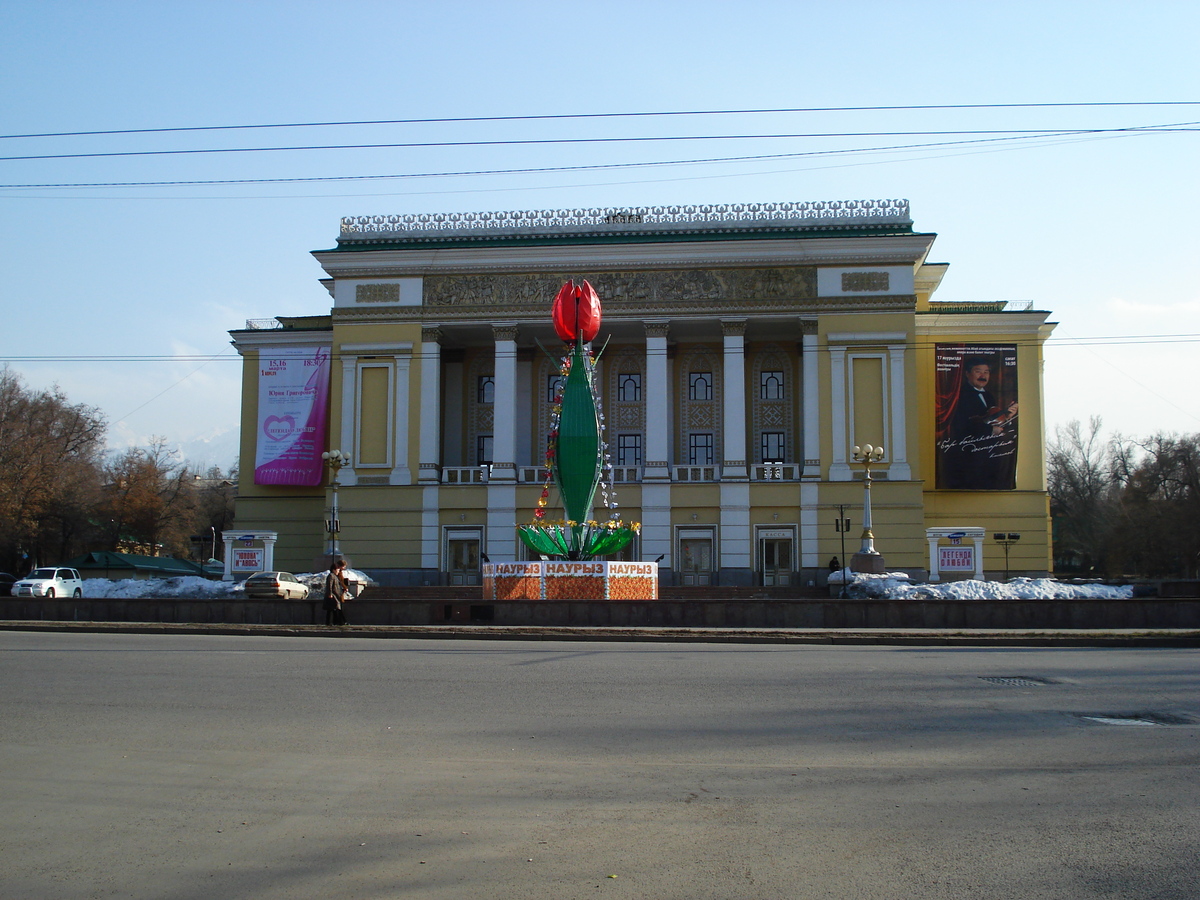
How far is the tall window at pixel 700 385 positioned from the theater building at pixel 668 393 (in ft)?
5.64

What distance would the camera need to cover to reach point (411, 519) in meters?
44.2

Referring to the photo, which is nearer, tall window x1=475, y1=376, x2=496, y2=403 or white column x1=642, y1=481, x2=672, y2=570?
white column x1=642, y1=481, x2=672, y2=570

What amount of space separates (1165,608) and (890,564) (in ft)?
64.6

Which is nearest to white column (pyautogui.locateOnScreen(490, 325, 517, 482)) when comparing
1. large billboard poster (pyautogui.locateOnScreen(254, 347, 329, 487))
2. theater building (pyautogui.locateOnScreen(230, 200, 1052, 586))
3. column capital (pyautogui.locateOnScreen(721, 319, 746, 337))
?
theater building (pyautogui.locateOnScreen(230, 200, 1052, 586))

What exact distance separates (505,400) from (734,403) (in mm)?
9776

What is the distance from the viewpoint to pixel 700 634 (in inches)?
773

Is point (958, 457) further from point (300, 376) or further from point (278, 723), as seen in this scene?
point (278, 723)

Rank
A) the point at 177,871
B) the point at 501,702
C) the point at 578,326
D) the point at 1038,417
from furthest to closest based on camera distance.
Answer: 1. the point at 1038,417
2. the point at 578,326
3. the point at 501,702
4. the point at 177,871

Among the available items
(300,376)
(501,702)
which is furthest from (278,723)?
(300,376)

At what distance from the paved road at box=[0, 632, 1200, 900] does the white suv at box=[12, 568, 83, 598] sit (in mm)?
28620

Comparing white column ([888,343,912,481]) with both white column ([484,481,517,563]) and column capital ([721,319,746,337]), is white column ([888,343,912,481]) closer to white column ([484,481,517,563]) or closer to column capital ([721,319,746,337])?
column capital ([721,319,746,337])

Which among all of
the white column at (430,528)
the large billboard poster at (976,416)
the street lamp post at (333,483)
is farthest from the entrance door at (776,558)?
the street lamp post at (333,483)

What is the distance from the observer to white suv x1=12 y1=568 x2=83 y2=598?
38062mm

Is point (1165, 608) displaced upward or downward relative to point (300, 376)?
downward
